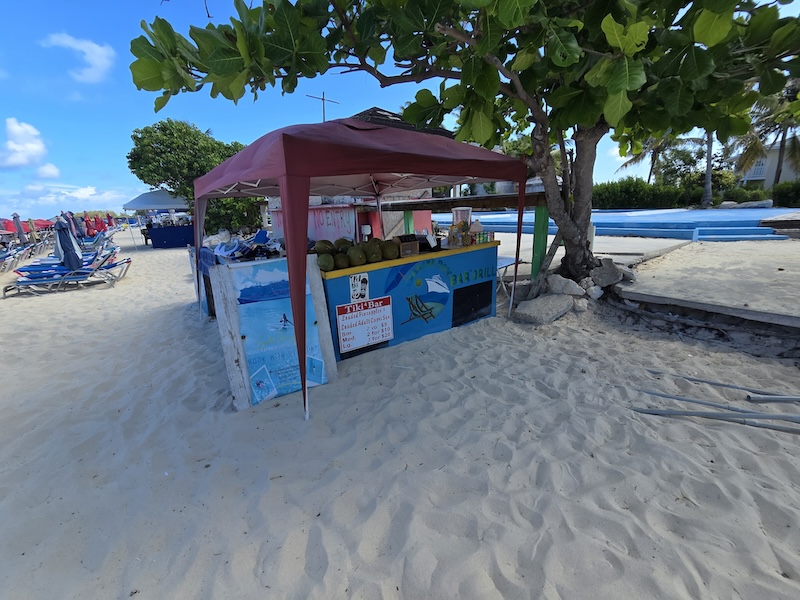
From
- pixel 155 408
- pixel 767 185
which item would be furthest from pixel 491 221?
pixel 767 185

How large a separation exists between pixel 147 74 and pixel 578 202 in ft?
16.3

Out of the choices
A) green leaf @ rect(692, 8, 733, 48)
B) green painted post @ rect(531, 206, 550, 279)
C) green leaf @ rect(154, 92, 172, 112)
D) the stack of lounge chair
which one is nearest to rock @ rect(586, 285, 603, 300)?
green painted post @ rect(531, 206, 550, 279)

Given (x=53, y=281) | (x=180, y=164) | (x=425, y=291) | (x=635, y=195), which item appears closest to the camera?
(x=425, y=291)

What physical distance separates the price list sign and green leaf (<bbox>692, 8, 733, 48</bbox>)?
2.88 metres

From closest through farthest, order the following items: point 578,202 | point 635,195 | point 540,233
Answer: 1. point 578,202
2. point 540,233
3. point 635,195

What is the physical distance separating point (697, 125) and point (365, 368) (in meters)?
3.77

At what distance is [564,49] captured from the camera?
209 centimetres

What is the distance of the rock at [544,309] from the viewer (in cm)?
436

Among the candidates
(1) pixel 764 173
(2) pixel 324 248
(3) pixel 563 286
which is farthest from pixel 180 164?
(1) pixel 764 173

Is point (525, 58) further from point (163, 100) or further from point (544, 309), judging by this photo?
point (544, 309)

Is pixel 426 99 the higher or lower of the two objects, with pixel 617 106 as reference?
higher

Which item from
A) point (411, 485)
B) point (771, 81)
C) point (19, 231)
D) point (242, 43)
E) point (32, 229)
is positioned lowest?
point (411, 485)

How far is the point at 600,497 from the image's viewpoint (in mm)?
1797

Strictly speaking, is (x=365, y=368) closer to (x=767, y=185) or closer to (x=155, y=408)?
(x=155, y=408)
